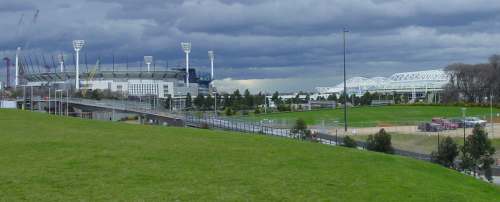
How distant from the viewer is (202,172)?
1706 centimetres

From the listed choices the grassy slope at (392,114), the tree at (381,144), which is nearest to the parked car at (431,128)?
the grassy slope at (392,114)

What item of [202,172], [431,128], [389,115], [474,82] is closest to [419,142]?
[431,128]

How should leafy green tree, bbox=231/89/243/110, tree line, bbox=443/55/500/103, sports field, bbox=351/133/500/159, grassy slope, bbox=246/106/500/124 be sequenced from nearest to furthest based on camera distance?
sports field, bbox=351/133/500/159
grassy slope, bbox=246/106/500/124
tree line, bbox=443/55/500/103
leafy green tree, bbox=231/89/243/110

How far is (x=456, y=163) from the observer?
43625 millimetres

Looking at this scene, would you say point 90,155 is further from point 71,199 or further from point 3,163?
point 71,199

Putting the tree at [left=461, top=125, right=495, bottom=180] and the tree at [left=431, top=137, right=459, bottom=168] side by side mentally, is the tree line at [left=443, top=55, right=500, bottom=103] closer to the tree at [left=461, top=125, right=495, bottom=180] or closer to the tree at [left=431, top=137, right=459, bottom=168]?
the tree at [left=461, top=125, right=495, bottom=180]

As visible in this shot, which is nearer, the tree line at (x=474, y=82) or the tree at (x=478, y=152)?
the tree at (x=478, y=152)

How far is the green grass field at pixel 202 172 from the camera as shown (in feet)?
47.6

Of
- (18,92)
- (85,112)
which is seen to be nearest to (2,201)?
(85,112)

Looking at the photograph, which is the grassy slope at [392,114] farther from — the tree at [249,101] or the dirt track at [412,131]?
the tree at [249,101]

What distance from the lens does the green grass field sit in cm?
1450

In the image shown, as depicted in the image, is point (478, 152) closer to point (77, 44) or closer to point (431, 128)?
point (431, 128)

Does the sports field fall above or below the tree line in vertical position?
below

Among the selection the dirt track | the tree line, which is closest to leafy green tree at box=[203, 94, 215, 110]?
the tree line
